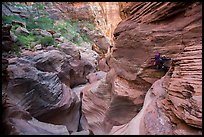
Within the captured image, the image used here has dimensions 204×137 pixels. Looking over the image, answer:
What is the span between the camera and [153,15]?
34.0 ft

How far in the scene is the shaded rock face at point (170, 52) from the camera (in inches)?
245

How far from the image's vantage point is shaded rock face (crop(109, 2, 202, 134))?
6.23 meters

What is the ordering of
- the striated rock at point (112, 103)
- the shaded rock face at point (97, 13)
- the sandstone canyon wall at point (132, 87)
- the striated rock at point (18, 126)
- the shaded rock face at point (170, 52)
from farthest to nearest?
the shaded rock face at point (97, 13) → the striated rock at point (112, 103) → the sandstone canyon wall at point (132, 87) → the striated rock at point (18, 126) → the shaded rock face at point (170, 52)

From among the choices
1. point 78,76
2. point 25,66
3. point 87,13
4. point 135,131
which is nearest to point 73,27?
point 87,13

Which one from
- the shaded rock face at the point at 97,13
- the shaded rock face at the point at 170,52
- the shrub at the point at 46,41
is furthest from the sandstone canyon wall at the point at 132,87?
the shaded rock face at the point at 97,13

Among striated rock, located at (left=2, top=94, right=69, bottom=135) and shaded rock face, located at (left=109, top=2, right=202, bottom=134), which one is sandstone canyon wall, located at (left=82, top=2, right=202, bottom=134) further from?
striated rock, located at (left=2, top=94, right=69, bottom=135)

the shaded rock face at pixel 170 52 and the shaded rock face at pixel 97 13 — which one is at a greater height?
the shaded rock face at pixel 97 13

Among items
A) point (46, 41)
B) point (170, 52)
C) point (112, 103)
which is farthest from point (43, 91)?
point (46, 41)

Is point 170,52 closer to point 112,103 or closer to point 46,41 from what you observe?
point 112,103

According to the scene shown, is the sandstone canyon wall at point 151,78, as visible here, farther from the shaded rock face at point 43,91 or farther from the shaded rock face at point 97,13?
the shaded rock face at point 97,13

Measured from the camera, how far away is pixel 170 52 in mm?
9797

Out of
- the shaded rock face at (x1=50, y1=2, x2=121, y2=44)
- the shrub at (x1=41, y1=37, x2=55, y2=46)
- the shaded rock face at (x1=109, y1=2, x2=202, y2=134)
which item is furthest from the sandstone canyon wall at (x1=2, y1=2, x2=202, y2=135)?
the shaded rock face at (x1=50, y1=2, x2=121, y2=44)

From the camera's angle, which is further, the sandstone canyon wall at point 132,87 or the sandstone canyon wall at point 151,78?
the sandstone canyon wall at point 132,87

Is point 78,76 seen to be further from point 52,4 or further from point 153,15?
point 52,4
